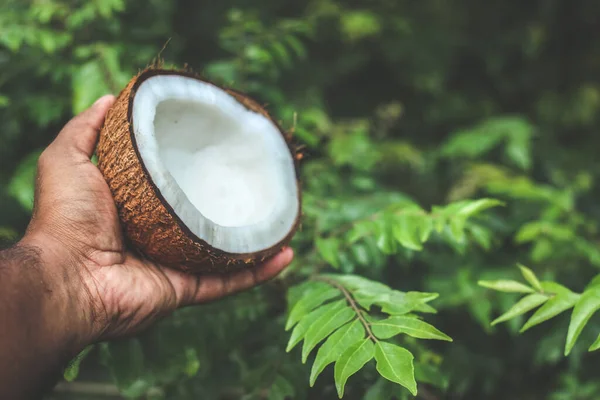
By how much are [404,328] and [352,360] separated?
0.14 m

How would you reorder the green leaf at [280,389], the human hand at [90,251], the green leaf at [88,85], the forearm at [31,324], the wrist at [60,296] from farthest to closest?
the green leaf at [88,85] < the green leaf at [280,389] < the human hand at [90,251] < the wrist at [60,296] < the forearm at [31,324]

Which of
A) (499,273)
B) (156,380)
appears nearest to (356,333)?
(156,380)

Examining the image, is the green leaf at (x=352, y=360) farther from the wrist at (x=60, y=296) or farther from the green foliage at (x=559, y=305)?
the wrist at (x=60, y=296)

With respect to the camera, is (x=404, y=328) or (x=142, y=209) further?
(x=142, y=209)

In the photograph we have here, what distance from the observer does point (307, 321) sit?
3.92 ft

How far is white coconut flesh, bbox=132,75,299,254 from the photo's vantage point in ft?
4.39

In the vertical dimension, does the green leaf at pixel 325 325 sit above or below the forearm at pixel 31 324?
below

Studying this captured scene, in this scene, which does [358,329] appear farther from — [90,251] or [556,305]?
[90,251]

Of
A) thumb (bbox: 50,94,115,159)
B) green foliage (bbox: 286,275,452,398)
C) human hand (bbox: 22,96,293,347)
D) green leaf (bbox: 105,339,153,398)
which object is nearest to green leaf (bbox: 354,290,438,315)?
green foliage (bbox: 286,275,452,398)

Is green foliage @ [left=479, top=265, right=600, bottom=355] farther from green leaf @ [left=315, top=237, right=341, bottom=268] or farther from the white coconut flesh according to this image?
the white coconut flesh

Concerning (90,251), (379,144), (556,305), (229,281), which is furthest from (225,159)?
(379,144)

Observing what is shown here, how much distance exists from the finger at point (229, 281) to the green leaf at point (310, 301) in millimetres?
134

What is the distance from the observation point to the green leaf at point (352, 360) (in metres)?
1.01

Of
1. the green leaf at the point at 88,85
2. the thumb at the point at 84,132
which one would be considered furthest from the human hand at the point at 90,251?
the green leaf at the point at 88,85
